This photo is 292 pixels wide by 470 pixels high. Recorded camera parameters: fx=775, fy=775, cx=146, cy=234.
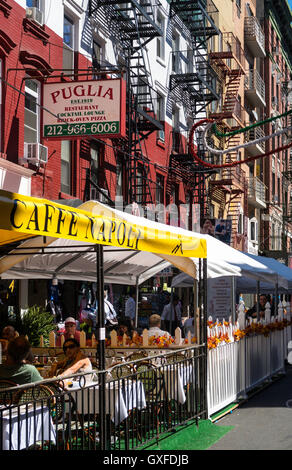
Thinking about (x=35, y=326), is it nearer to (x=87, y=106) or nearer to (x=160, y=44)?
(x=87, y=106)

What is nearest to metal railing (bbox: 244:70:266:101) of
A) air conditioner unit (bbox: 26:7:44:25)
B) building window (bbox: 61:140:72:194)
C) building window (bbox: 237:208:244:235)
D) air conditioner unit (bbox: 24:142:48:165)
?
building window (bbox: 237:208:244:235)

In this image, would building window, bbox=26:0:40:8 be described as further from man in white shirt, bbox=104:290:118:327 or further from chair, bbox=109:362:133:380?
chair, bbox=109:362:133:380

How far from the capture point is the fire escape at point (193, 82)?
33.3 m

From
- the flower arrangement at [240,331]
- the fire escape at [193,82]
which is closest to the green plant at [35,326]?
the flower arrangement at [240,331]

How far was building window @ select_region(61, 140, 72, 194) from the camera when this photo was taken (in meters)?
21.8

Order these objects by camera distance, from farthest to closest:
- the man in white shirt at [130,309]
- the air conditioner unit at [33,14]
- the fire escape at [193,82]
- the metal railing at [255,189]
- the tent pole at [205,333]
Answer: the metal railing at [255,189] → the fire escape at [193,82] → the man in white shirt at [130,309] → the air conditioner unit at [33,14] → the tent pole at [205,333]

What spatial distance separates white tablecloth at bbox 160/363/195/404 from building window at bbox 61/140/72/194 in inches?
465

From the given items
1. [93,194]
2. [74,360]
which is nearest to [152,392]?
[74,360]

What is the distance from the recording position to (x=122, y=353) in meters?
12.8

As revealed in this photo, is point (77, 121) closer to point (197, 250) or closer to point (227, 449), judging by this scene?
point (197, 250)

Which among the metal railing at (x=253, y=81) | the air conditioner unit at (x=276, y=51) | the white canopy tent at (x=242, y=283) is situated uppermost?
the air conditioner unit at (x=276, y=51)

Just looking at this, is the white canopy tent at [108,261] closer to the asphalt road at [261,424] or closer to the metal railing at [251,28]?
the asphalt road at [261,424]
